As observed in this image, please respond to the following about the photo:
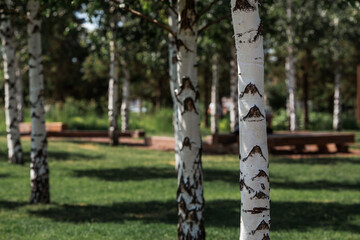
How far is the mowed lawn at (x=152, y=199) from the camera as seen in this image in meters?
8.24

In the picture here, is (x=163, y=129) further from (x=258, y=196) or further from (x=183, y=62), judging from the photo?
(x=258, y=196)

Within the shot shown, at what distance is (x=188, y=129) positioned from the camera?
253 inches

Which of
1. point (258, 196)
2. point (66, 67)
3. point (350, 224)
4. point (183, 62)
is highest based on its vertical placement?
point (66, 67)

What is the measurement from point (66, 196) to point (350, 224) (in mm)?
5500

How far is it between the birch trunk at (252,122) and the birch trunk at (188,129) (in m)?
2.37

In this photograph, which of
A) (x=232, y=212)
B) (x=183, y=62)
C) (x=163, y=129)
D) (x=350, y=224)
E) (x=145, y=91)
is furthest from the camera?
(x=145, y=91)

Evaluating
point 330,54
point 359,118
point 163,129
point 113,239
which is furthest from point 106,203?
point 330,54

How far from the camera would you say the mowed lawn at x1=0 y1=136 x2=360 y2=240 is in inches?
324

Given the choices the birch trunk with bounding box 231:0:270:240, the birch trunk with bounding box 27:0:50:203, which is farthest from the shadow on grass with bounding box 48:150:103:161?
the birch trunk with bounding box 231:0:270:240

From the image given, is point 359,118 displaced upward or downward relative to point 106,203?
upward

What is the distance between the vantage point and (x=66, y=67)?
4178 cm

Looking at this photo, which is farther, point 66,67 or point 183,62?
point 66,67

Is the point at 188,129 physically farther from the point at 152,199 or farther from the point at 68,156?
the point at 68,156

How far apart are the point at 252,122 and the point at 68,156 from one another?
14.5 metres
